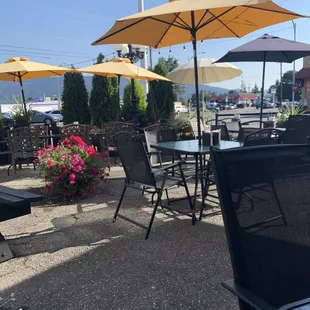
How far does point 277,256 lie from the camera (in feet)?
4.47

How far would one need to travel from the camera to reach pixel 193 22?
3695 millimetres

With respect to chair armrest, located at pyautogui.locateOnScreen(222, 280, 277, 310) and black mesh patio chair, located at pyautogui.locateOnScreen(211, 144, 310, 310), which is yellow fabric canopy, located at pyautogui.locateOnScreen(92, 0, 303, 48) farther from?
chair armrest, located at pyautogui.locateOnScreen(222, 280, 277, 310)

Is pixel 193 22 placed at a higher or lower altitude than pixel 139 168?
higher

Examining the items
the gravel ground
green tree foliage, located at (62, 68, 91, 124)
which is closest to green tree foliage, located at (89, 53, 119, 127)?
green tree foliage, located at (62, 68, 91, 124)

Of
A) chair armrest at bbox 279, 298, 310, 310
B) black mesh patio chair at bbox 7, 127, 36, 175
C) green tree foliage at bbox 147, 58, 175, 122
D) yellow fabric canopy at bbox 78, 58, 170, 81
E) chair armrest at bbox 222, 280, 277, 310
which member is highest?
yellow fabric canopy at bbox 78, 58, 170, 81

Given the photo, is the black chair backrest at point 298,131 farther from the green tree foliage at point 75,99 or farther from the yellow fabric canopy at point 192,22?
the green tree foliage at point 75,99

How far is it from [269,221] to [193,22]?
9.57 ft

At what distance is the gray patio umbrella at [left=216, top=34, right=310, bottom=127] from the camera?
496 cm

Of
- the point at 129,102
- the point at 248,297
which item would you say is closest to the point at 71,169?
the point at 248,297

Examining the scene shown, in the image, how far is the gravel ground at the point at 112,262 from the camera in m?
2.18

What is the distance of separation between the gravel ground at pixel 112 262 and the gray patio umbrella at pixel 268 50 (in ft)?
9.06

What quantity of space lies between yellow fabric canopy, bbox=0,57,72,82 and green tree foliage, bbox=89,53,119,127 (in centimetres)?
250

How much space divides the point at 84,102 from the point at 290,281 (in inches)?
373

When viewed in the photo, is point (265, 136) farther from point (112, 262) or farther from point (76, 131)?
point (76, 131)
